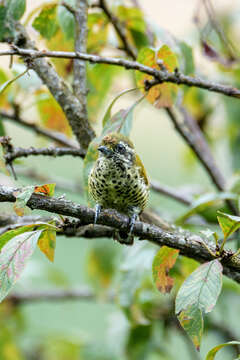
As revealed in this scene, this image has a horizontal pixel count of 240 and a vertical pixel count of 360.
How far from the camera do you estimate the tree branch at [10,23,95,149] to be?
253 centimetres

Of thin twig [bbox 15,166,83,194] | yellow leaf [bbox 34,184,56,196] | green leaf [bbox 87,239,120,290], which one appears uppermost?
yellow leaf [bbox 34,184,56,196]

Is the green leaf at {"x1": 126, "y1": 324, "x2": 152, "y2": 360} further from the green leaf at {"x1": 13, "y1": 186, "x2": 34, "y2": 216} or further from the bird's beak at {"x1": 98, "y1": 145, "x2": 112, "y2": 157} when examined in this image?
the green leaf at {"x1": 13, "y1": 186, "x2": 34, "y2": 216}

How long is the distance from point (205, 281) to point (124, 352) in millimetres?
2440

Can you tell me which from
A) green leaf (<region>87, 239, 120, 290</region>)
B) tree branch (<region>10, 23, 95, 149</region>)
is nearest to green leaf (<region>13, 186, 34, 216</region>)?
tree branch (<region>10, 23, 95, 149</region>)

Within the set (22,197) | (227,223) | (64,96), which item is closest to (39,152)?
(64,96)

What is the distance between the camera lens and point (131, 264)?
328 cm

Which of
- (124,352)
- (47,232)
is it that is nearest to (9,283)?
(47,232)

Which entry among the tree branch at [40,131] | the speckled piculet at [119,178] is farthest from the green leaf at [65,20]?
the tree branch at [40,131]

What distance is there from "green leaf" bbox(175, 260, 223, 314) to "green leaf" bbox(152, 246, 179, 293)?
220 mm

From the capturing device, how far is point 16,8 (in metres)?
2.38

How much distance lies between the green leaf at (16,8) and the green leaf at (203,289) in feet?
4.81

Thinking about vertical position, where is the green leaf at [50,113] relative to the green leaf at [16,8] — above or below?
below

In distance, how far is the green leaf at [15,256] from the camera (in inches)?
65.1

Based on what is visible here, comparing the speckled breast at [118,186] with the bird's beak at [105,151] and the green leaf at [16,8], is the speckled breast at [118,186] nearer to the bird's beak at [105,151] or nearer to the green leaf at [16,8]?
the bird's beak at [105,151]
